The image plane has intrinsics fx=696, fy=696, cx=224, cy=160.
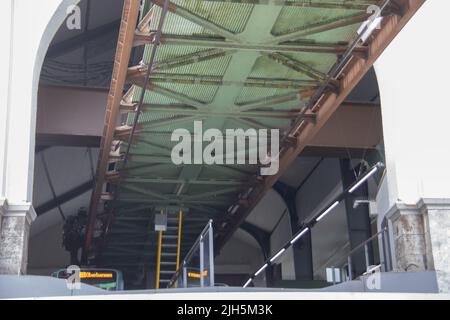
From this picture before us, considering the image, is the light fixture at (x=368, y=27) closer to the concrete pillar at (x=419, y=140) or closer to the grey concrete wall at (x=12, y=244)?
the concrete pillar at (x=419, y=140)

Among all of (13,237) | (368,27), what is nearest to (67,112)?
(13,237)

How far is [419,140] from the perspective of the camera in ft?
40.2

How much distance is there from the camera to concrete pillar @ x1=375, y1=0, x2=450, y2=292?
11.7m

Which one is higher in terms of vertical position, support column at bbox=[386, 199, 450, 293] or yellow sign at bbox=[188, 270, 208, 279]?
support column at bbox=[386, 199, 450, 293]

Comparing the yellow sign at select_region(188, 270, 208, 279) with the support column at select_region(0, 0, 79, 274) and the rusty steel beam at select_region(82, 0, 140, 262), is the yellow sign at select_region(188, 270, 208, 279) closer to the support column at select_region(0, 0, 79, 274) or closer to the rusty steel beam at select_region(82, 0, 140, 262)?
the support column at select_region(0, 0, 79, 274)

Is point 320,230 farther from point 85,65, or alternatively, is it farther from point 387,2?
point 387,2

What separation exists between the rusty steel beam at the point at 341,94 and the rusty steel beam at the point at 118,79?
3656mm

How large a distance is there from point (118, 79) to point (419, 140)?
5.33m

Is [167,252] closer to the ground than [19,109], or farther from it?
closer to the ground

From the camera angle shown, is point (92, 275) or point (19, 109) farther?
point (92, 275)

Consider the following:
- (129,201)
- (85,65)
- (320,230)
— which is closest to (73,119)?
(129,201)

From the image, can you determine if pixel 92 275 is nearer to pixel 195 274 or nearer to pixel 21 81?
pixel 195 274

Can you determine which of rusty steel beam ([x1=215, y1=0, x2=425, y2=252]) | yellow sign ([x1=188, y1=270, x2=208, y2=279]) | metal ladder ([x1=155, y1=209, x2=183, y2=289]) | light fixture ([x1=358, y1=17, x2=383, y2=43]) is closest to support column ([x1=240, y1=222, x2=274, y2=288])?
metal ladder ([x1=155, y1=209, x2=183, y2=289])

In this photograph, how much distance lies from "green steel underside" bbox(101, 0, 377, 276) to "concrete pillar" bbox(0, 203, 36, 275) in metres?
2.97
